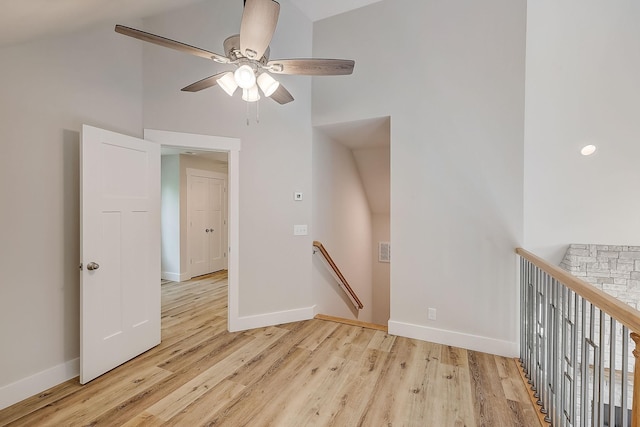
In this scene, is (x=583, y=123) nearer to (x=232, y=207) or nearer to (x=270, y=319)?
(x=232, y=207)

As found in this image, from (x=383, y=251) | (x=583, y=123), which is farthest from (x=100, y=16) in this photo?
(x=383, y=251)

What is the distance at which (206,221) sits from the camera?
5770 mm

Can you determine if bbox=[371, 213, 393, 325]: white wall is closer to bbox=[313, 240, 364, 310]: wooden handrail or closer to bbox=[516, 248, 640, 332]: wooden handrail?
bbox=[313, 240, 364, 310]: wooden handrail

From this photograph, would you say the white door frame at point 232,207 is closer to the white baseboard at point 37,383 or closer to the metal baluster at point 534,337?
the white baseboard at point 37,383

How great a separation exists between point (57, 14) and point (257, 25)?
123 cm

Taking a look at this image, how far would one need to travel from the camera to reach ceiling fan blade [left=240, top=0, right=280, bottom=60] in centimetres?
136

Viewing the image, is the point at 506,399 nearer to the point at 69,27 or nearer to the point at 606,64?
the point at 606,64

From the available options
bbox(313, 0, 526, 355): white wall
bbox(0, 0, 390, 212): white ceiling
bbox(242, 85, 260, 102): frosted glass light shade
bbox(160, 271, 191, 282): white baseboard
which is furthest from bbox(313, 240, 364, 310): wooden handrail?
bbox(160, 271, 191, 282): white baseboard

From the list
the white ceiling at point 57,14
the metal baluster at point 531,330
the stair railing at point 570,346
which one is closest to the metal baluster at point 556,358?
the stair railing at point 570,346

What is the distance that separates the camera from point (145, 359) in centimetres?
245

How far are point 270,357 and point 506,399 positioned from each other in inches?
70.1

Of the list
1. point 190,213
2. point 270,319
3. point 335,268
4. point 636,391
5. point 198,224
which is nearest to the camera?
point 636,391

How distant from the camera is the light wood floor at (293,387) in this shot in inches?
69.6

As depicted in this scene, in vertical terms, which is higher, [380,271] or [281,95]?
[281,95]
